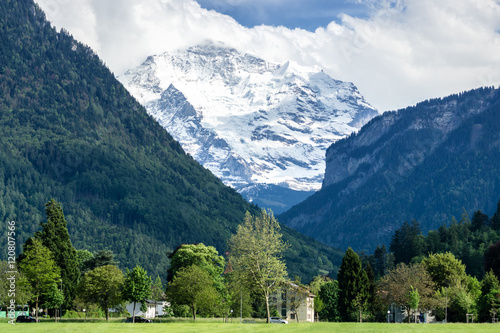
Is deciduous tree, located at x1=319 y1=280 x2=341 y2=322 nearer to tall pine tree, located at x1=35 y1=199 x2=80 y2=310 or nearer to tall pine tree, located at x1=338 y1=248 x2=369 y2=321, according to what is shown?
tall pine tree, located at x1=338 y1=248 x2=369 y2=321

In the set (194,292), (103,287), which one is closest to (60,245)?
(103,287)

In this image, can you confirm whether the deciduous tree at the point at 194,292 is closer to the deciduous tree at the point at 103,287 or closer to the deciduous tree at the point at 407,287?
the deciduous tree at the point at 103,287

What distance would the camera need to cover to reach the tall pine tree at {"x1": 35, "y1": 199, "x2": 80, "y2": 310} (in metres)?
142

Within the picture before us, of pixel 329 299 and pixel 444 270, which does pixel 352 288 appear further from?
pixel 329 299

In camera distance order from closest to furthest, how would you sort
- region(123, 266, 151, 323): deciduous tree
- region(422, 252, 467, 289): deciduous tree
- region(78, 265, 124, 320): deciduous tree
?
region(123, 266, 151, 323): deciduous tree, region(78, 265, 124, 320): deciduous tree, region(422, 252, 467, 289): deciduous tree

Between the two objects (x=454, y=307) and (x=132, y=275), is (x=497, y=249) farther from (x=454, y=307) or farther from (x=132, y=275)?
(x=132, y=275)

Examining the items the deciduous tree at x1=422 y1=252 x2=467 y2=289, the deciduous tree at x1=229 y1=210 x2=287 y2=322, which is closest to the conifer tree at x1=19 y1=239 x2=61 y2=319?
the deciduous tree at x1=229 y1=210 x2=287 y2=322

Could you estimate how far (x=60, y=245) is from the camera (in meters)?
143

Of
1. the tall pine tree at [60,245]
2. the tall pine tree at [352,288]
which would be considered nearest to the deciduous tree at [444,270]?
the tall pine tree at [352,288]

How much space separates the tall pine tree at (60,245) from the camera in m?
142

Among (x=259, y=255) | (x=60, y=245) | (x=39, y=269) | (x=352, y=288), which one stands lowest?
(x=352, y=288)

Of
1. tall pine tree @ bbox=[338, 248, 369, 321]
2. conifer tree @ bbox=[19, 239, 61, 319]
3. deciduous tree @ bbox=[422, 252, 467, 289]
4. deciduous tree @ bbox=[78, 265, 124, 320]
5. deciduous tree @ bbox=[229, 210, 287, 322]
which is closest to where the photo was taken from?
deciduous tree @ bbox=[229, 210, 287, 322]

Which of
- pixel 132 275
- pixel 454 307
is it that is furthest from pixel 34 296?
pixel 454 307

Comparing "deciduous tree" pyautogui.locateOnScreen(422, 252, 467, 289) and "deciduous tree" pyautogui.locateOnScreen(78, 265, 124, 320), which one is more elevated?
"deciduous tree" pyautogui.locateOnScreen(422, 252, 467, 289)
